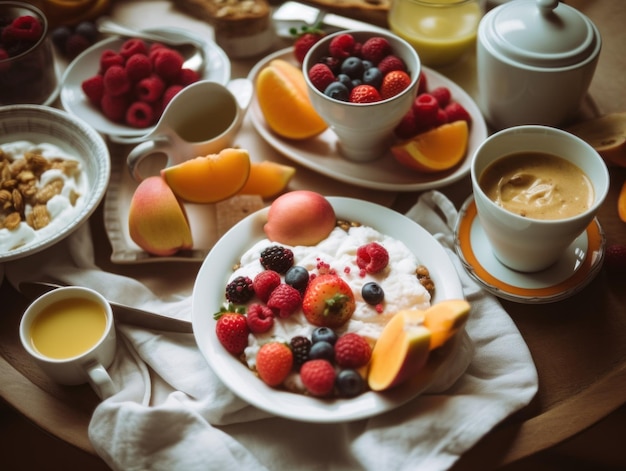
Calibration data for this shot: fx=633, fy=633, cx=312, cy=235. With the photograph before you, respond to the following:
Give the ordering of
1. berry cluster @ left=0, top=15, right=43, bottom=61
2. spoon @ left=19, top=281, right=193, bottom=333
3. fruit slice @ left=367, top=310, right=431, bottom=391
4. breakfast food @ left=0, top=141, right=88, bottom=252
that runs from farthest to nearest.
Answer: berry cluster @ left=0, top=15, right=43, bottom=61 < breakfast food @ left=0, top=141, right=88, bottom=252 < spoon @ left=19, top=281, right=193, bottom=333 < fruit slice @ left=367, top=310, right=431, bottom=391

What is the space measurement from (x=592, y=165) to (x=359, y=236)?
16.4 inches

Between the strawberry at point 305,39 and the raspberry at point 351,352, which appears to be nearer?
the raspberry at point 351,352

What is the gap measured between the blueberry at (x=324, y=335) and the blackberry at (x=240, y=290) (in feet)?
0.45

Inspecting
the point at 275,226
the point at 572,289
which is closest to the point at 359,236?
the point at 275,226

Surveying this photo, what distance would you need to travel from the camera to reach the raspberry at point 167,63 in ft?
4.66

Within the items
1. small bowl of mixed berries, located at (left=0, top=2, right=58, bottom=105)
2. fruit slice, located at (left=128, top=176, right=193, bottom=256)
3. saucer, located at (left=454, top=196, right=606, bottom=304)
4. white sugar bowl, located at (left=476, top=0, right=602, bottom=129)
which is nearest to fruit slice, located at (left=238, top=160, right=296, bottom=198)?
fruit slice, located at (left=128, top=176, right=193, bottom=256)

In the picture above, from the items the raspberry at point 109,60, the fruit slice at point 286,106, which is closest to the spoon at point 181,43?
the raspberry at point 109,60

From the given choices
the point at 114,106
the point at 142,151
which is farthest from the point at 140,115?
the point at 142,151

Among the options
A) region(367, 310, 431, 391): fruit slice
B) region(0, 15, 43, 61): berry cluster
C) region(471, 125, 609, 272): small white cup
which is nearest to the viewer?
region(367, 310, 431, 391): fruit slice

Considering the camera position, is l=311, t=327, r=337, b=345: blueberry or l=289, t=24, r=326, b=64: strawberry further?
l=289, t=24, r=326, b=64: strawberry

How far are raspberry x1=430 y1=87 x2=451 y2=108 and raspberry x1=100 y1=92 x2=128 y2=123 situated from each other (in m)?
0.69

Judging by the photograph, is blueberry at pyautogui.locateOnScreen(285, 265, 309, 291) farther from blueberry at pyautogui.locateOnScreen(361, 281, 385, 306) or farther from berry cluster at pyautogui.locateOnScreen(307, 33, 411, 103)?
berry cluster at pyautogui.locateOnScreen(307, 33, 411, 103)

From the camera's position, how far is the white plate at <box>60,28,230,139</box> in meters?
1.41

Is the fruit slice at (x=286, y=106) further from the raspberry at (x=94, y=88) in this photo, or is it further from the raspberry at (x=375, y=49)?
the raspberry at (x=94, y=88)
